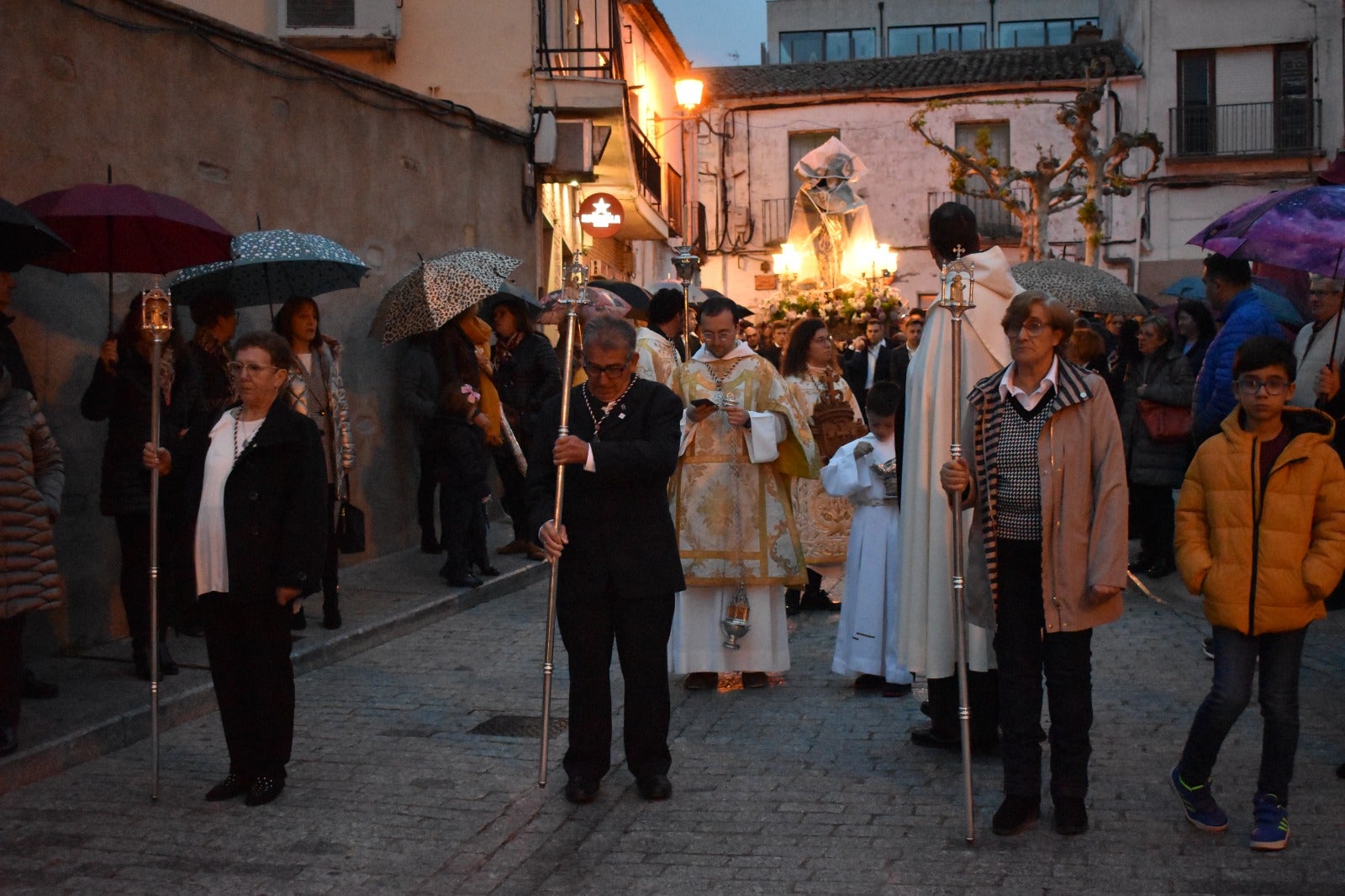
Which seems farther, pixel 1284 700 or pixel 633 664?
pixel 633 664

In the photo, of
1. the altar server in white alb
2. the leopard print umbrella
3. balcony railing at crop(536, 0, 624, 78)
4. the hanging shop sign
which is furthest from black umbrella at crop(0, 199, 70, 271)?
the hanging shop sign

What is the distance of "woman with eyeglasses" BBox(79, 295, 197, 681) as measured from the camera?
25.2 feet

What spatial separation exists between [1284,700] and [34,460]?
518cm

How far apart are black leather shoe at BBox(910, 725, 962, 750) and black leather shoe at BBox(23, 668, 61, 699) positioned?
13.3ft

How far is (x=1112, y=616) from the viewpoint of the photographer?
5352 millimetres

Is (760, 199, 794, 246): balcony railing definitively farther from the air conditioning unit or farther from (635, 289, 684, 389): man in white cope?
(635, 289, 684, 389): man in white cope

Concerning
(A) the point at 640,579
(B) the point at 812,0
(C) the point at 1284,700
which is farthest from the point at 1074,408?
(B) the point at 812,0

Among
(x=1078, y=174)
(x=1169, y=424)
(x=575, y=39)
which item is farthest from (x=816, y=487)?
(x=1078, y=174)

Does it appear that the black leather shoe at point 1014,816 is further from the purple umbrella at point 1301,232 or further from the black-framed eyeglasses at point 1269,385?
the purple umbrella at point 1301,232

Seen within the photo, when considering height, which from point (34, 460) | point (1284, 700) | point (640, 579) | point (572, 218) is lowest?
point (1284, 700)

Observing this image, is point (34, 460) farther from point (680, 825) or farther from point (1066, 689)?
point (1066, 689)

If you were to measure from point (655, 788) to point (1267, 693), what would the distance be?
2295 millimetres

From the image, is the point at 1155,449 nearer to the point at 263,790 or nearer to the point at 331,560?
the point at 331,560

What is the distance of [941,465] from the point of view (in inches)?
251
